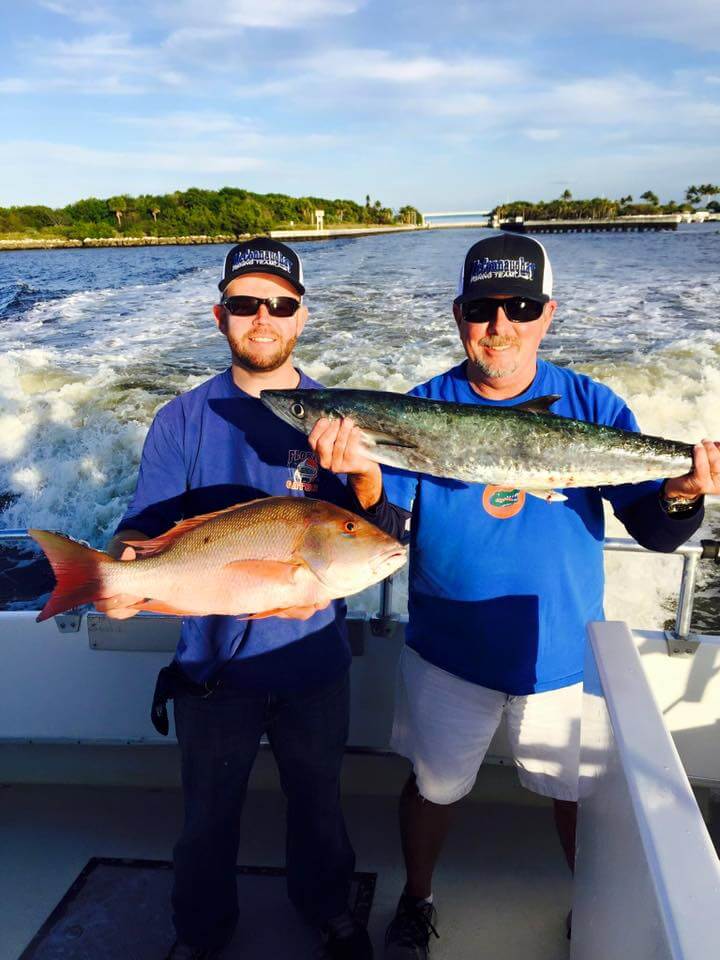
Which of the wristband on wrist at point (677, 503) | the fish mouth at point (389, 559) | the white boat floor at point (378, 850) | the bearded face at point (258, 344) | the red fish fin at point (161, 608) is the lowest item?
the white boat floor at point (378, 850)

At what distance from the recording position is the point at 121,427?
9.09 meters

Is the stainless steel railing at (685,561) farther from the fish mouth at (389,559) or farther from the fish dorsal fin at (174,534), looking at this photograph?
the fish mouth at (389,559)

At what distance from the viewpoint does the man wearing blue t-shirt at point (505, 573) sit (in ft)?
7.72

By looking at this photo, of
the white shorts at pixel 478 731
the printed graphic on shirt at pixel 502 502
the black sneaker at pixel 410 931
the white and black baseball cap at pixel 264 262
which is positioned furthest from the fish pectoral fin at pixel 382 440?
the black sneaker at pixel 410 931

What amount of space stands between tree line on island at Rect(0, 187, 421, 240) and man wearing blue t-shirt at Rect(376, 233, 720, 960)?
318 ft

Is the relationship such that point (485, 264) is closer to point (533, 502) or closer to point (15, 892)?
point (533, 502)

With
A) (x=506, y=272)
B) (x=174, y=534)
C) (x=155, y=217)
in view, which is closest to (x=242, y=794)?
(x=174, y=534)

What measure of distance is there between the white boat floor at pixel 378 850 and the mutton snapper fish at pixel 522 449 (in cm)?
159

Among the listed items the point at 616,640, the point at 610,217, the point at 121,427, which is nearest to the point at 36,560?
the point at 121,427

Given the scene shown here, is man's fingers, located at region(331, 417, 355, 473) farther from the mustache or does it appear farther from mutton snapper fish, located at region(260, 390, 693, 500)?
the mustache

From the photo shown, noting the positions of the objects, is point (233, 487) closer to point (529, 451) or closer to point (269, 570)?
point (269, 570)

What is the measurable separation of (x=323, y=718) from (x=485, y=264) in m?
1.64

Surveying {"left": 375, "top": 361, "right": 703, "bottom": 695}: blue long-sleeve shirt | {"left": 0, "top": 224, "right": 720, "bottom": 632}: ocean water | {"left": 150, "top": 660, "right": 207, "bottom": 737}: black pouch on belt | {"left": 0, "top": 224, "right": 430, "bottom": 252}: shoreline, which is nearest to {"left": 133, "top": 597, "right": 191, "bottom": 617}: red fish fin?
{"left": 150, "top": 660, "right": 207, "bottom": 737}: black pouch on belt

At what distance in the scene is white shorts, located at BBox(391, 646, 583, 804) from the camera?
2.43 meters
